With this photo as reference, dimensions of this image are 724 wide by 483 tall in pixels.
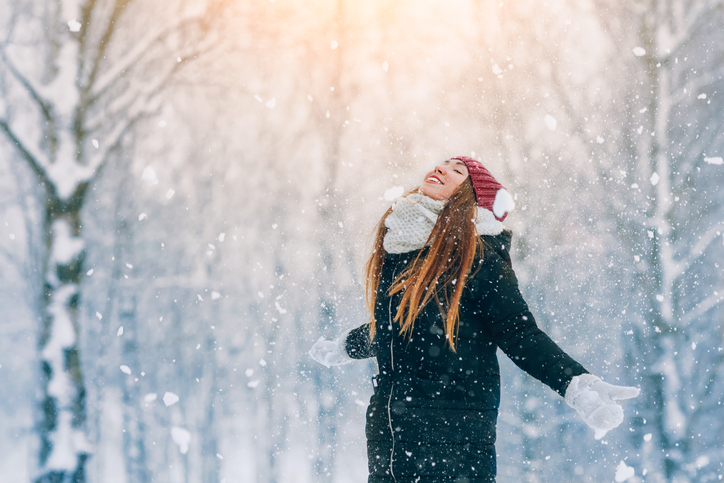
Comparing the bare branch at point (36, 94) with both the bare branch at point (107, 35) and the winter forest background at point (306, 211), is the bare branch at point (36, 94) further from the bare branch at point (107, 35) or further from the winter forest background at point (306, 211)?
the bare branch at point (107, 35)

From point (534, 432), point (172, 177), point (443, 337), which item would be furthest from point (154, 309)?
point (443, 337)

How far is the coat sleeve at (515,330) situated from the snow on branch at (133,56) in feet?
11.8

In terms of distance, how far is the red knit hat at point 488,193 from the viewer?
6.19 ft

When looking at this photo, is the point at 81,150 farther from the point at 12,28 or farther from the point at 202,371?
the point at 202,371

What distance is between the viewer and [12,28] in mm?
4027

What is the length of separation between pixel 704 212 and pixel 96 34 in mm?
5494

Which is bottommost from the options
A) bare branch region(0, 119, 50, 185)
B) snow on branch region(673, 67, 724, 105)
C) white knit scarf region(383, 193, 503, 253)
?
white knit scarf region(383, 193, 503, 253)

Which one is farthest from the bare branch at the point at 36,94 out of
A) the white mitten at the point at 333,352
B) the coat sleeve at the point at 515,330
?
the coat sleeve at the point at 515,330

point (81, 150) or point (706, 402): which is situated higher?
point (81, 150)

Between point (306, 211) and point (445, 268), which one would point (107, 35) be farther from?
point (445, 268)

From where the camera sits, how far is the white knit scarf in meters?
1.79

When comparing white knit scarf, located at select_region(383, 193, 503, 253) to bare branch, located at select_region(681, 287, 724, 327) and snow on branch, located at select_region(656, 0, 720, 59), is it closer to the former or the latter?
bare branch, located at select_region(681, 287, 724, 327)

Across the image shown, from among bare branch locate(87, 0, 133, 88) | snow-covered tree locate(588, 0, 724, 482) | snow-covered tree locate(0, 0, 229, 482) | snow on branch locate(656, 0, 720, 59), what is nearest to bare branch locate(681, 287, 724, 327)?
snow-covered tree locate(588, 0, 724, 482)

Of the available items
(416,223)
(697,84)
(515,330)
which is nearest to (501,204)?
(416,223)
